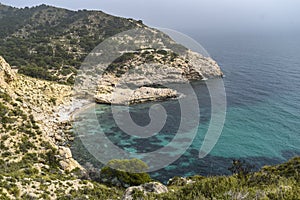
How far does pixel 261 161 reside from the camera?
3416cm

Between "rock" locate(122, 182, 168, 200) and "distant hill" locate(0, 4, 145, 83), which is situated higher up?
"distant hill" locate(0, 4, 145, 83)

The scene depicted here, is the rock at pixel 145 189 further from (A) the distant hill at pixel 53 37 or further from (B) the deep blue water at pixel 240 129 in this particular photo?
(A) the distant hill at pixel 53 37

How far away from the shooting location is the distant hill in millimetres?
61125

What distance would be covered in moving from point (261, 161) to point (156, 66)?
43.2 meters

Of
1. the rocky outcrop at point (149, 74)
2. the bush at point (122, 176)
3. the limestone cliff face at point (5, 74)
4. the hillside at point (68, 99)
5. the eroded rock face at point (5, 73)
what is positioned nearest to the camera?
the hillside at point (68, 99)

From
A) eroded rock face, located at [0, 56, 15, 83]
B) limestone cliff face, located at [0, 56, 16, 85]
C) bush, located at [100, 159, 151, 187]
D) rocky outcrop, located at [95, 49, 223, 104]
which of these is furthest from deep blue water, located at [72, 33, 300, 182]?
eroded rock face, located at [0, 56, 15, 83]

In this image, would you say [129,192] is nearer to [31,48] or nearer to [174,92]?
[174,92]

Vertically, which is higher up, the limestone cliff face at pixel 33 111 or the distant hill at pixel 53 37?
the distant hill at pixel 53 37

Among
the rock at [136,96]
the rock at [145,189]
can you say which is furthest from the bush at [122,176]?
the rock at [136,96]

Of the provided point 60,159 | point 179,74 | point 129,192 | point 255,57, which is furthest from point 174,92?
point 255,57

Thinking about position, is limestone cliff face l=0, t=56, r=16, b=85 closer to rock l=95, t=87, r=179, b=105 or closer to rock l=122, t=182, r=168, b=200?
rock l=95, t=87, r=179, b=105

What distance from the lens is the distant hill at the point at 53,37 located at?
61125mm

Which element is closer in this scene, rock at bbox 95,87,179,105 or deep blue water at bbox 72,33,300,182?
deep blue water at bbox 72,33,300,182

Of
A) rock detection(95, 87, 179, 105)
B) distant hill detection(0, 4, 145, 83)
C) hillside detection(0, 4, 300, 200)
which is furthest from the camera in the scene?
distant hill detection(0, 4, 145, 83)
